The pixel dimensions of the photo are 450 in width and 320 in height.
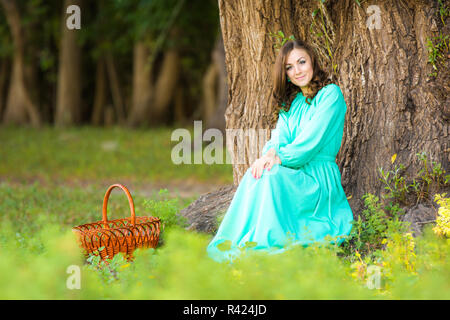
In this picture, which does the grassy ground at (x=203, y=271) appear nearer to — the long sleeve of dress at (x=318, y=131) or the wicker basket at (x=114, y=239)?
the wicker basket at (x=114, y=239)

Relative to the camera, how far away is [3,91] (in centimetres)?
2147

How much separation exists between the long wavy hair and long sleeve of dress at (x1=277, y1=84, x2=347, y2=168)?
0.41 ft

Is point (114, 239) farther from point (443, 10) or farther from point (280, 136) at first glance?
point (443, 10)

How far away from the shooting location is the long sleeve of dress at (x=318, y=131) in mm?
4348

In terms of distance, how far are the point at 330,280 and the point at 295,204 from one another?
113 centimetres

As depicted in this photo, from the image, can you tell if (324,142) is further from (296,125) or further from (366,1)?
(366,1)

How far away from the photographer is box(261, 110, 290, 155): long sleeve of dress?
4523mm

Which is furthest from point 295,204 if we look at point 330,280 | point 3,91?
point 3,91

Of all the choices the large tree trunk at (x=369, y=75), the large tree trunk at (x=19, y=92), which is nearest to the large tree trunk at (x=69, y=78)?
the large tree trunk at (x=19, y=92)

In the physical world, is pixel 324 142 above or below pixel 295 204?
above

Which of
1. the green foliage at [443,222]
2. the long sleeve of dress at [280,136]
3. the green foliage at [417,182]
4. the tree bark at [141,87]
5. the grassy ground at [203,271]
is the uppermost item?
the tree bark at [141,87]

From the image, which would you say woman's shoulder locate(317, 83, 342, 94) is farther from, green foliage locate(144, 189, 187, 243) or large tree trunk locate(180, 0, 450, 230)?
green foliage locate(144, 189, 187, 243)

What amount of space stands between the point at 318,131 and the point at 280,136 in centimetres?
36

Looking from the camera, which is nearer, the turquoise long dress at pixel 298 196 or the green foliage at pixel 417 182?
the turquoise long dress at pixel 298 196
